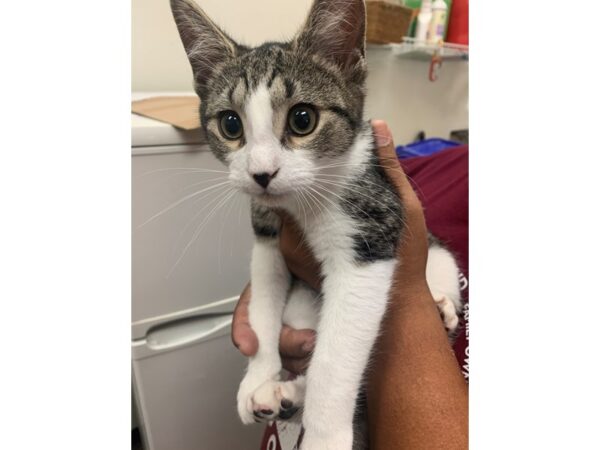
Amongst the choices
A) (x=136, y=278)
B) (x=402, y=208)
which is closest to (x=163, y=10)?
(x=136, y=278)

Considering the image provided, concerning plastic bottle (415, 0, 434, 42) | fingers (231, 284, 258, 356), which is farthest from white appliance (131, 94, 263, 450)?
plastic bottle (415, 0, 434, 42)

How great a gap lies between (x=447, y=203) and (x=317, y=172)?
2.66 ft

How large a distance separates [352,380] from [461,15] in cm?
189

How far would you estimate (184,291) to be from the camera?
1.28m

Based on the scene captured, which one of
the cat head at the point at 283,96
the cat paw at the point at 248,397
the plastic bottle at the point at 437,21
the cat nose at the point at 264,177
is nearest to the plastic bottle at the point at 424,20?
the plastic bottle at the point at 437,21

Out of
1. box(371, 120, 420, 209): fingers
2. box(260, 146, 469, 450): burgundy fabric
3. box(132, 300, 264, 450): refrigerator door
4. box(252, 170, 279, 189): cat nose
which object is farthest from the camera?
box(132, 300, 264, 450): refrigerator door

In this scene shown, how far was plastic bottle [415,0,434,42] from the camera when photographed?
188cm

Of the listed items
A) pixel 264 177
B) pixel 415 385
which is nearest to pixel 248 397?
pixel 415 385

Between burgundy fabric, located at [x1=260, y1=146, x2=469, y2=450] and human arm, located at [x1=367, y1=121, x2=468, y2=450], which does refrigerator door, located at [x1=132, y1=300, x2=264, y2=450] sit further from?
human arm, located at [x1=367, y1=121, x2=468, y2=450]

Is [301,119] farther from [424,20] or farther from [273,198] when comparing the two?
[424,20]

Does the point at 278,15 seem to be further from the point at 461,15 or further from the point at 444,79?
the point at 444,79

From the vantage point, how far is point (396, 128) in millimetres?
2170

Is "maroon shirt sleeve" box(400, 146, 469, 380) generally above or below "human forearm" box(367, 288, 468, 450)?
above

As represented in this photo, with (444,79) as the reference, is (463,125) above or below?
below
